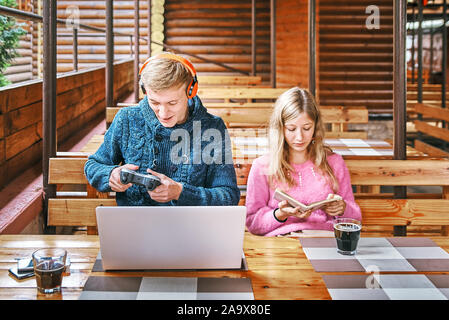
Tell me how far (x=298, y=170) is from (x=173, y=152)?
0.62m

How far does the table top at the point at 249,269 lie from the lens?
4.52 feet

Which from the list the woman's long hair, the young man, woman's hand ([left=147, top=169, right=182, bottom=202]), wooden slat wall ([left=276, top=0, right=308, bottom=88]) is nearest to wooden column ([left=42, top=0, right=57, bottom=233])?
the young man

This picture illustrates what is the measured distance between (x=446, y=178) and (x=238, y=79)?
5.62 metres

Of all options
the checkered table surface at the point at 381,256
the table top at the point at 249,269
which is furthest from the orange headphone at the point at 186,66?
the checkered table surface at the point at 381,256

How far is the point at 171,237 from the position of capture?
140cm

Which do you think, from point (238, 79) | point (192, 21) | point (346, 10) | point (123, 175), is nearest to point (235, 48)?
point (192, 21)

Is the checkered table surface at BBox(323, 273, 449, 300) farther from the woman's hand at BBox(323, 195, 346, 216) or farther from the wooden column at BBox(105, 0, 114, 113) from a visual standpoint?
the wooden column at BBox(105, 0, 114, 113)

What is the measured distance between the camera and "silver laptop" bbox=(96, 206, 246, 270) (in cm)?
136

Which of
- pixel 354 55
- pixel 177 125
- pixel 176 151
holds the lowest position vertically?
pixel 176 151

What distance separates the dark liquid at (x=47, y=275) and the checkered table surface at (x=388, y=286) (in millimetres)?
687

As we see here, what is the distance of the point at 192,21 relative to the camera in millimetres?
11844

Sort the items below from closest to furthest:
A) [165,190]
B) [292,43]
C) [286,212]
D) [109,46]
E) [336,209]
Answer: [165,190]
[286,212]
[336,209]
[109,46]
[292,43]

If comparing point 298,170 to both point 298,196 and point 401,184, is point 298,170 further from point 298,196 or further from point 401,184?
point 401,184

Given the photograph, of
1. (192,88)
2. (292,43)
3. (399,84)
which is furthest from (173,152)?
(292,43)
